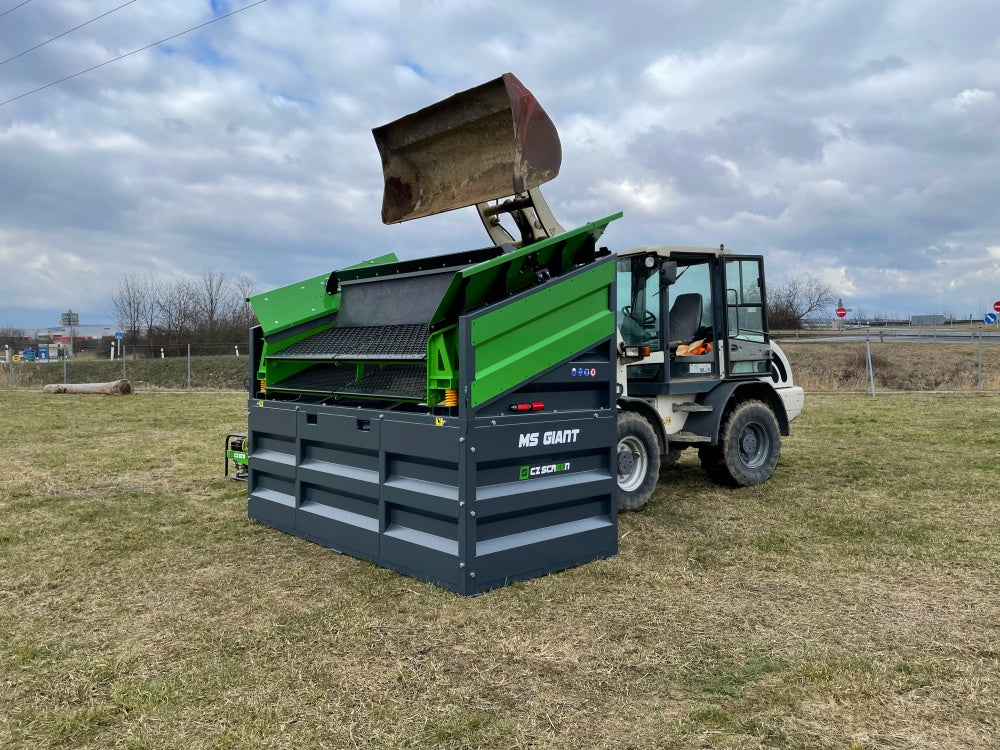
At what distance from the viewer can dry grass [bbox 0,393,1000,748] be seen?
2.68 meters

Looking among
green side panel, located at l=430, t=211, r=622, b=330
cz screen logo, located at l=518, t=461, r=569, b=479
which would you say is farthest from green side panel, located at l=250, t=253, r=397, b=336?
cz screen logo, located at l=518, t=461, r=569, b=479

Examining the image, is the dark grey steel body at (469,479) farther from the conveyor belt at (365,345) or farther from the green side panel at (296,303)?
the green side panel at (296,303)

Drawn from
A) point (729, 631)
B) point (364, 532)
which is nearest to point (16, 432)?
point (364, 532)

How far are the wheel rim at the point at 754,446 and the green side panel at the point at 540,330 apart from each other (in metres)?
3.17

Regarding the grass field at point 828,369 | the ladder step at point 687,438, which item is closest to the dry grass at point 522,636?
the ladder step at point 687,438

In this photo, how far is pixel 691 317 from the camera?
7039 millimetres

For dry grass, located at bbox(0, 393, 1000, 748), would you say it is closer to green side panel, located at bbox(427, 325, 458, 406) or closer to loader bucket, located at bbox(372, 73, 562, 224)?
green side panel, located at bbox(427, 325, 458, 406)

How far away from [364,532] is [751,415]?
4195mm

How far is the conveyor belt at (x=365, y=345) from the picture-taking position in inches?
174

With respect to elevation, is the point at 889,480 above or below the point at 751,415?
below

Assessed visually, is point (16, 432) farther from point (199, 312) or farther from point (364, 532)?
point (199, 312)

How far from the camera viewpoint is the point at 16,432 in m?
11.5

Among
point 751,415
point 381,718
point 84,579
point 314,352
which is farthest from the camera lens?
point 751,415

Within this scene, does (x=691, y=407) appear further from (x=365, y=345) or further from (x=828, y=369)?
(x=828, y=369)
